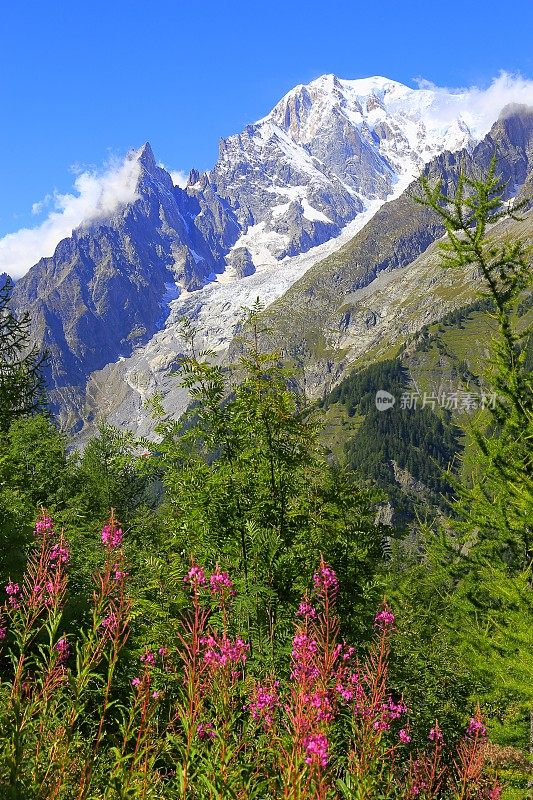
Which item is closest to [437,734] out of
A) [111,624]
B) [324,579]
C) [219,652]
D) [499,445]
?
[324,579]

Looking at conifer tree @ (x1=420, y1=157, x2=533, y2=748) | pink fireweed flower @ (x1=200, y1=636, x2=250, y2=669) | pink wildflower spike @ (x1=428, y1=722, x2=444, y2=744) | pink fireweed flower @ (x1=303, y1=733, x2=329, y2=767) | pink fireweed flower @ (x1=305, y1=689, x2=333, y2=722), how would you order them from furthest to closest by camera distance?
1. conifer tree @ (x1=420, y1=157, x2=533, y2=748)
2. pink wildflower spike @ (x1=428, y1=722, x2=444, y2=744)
3. pink fireweed flower @ (x1=200, y1=636, x2=250, y2=669)
4. pink fireweed flower @ (x1=305, y1=689, x2=333, y2=722)
5. pink fireweed flower @ (x1=303, y1=733, x2=329, y2=767)

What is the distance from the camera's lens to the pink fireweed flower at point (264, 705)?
3.93 meters

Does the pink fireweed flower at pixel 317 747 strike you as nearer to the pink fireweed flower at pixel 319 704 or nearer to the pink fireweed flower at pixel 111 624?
the pink fireweed flower at pixel 319 704

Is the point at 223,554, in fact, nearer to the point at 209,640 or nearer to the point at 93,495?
the point at 209,640

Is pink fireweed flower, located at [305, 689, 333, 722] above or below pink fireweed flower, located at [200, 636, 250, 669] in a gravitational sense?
below

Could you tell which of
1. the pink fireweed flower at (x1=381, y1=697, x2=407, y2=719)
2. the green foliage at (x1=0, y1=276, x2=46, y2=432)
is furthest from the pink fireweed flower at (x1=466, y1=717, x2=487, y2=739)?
the green foliage at (x1=0, y1=276, x2=46, y2=432)

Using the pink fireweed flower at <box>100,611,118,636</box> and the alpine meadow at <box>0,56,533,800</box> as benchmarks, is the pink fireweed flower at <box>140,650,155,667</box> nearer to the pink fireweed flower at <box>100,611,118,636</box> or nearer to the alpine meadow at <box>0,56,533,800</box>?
the alpine meadow at <box>0,56,533,800</box>

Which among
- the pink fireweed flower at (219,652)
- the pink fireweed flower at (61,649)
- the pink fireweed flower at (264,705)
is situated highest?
the pink fireweed flower at (61,649)

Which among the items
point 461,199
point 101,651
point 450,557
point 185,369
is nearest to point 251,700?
point 101,651

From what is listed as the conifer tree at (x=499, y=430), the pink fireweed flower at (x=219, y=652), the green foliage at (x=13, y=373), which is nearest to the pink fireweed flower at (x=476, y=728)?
the pink fireweed flower at (x=219, y=652)

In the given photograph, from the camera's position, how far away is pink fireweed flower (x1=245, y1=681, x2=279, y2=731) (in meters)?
3.93

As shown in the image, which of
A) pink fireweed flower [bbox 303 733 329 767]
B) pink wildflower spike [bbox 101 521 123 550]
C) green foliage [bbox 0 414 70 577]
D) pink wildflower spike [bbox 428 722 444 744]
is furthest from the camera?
green foliage [bbox 0 414 70 577]

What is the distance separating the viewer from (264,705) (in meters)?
4.02

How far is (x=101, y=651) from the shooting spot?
315 cm
